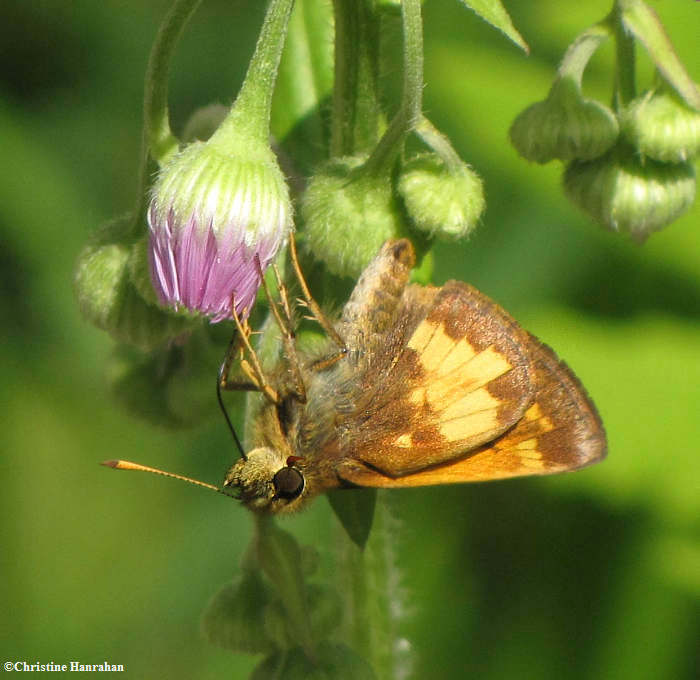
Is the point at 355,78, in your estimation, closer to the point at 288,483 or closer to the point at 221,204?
the point at 221,204

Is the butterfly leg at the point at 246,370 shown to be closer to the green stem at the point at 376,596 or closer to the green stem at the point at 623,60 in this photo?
the green stem at the point at 376,596

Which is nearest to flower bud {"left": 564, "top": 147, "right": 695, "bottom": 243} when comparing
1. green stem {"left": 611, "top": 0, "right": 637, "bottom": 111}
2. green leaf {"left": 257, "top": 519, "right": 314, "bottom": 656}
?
green stem {"left": 611, "top": 0, "right": 637, "bottom": 111}

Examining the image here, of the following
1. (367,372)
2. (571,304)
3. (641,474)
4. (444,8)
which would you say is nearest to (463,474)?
(367,372)

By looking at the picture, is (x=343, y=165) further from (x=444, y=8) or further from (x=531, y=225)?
(x=444, y=8)

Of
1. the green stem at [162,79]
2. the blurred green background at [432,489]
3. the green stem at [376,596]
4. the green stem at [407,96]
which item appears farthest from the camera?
the blurred green background at [432,489]

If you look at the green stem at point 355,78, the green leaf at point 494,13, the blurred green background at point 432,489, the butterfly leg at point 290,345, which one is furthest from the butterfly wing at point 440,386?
the blurred green background at point 432,489

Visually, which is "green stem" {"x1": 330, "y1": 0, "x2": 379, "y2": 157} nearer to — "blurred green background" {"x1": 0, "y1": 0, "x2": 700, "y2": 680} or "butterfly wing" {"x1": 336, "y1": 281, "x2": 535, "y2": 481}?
"butterfly wing" {"x1": 336, "y1": 281, "x2": 535, "y2": 481}

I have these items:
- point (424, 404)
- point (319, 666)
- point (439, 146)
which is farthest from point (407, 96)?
point (319, 666)
